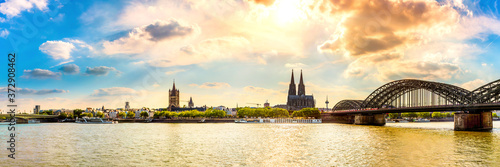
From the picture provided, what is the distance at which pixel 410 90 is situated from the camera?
119 m

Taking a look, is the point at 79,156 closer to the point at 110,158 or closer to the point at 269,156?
the point at 110,158

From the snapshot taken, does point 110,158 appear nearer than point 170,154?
Yes

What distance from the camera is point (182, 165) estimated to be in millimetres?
31328

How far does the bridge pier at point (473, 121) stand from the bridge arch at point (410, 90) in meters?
4.27

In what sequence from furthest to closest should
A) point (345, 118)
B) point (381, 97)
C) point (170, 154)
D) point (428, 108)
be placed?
point (345, 118) < point (381, 97) < point (428, 108) < point (170, 154)

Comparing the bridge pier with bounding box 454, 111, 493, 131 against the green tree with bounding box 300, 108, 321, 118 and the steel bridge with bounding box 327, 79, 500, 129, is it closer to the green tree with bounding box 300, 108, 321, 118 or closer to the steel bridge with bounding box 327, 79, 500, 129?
the steel bridge with bounding box 327, 79, 500, 129

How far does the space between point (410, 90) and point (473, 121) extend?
35436 mm

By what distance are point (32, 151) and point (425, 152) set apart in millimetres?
42122

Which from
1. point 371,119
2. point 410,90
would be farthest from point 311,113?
point 410,90

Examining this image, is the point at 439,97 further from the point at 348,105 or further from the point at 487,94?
the point at 348,105

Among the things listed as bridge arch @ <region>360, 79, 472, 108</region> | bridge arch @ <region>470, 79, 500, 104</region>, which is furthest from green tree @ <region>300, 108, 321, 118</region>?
bridge arch @ <region>470, 79, 500, 104</region>

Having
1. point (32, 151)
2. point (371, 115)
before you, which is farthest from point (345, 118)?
point (32, 151)

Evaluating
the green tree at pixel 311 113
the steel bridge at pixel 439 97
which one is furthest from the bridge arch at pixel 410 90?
the green tree at pixel 311 113

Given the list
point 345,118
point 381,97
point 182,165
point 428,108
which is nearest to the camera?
point 182,165
